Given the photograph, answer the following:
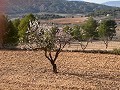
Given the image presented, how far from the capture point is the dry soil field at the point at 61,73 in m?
24.4

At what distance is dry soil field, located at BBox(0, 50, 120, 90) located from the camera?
24.4 meters

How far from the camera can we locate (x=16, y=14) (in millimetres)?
195500

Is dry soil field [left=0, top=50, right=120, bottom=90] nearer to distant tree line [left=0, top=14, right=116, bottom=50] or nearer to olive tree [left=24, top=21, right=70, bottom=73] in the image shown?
olive tree [left=24, top=21, right=70, bottom=73]

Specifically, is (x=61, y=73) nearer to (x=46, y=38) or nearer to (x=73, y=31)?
(x=46, y=38)

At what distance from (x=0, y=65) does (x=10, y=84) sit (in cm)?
918

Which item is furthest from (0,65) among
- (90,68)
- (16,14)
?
(16,14)

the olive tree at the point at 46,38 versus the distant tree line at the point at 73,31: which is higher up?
the olive tree at the point at 46,38

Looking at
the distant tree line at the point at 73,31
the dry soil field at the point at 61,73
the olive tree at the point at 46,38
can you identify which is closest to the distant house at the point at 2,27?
the distant tree line at the point at 73,31

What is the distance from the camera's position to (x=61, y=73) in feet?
96.2

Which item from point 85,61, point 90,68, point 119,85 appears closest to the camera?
point 119,85

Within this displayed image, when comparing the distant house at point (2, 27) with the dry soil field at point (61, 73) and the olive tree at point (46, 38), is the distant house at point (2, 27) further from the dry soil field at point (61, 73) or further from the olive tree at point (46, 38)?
the olive tree at point (46, 38)

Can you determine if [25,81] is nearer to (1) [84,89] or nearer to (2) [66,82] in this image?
(2) [66,82]

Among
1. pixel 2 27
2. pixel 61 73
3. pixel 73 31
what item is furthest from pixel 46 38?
pixel 73 31

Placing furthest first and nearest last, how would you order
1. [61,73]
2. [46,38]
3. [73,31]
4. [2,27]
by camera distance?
1. [73,31]
2. [2,27]
3. [46,38]
4. [61,73]
